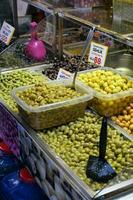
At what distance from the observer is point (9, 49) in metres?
3.88

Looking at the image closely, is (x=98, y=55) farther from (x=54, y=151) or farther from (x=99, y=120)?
(x=54, y=151)

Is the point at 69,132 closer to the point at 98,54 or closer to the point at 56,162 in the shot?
the point at 56,162

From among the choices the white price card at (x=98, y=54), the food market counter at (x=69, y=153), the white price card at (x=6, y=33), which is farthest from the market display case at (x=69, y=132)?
the white price card at (x=6, y=33)

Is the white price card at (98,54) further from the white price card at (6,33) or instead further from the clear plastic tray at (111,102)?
the white price card at (6,33)

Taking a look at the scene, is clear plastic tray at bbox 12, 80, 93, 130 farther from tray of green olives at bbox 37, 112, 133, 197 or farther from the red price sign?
the red price sign

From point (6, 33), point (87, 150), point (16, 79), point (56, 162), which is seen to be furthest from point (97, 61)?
point (6, 33)

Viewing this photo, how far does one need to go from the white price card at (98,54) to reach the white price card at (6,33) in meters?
1.10

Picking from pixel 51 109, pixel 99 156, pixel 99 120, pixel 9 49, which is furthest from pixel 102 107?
pixel 9 49

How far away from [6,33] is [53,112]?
1682mm

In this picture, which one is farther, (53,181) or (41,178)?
(41,178)

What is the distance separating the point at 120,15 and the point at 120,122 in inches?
31.3

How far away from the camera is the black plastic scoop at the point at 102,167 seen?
1916 millimetres

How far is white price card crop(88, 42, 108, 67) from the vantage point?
2.85m

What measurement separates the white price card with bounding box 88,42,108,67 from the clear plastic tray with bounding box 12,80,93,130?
452 millimetres
